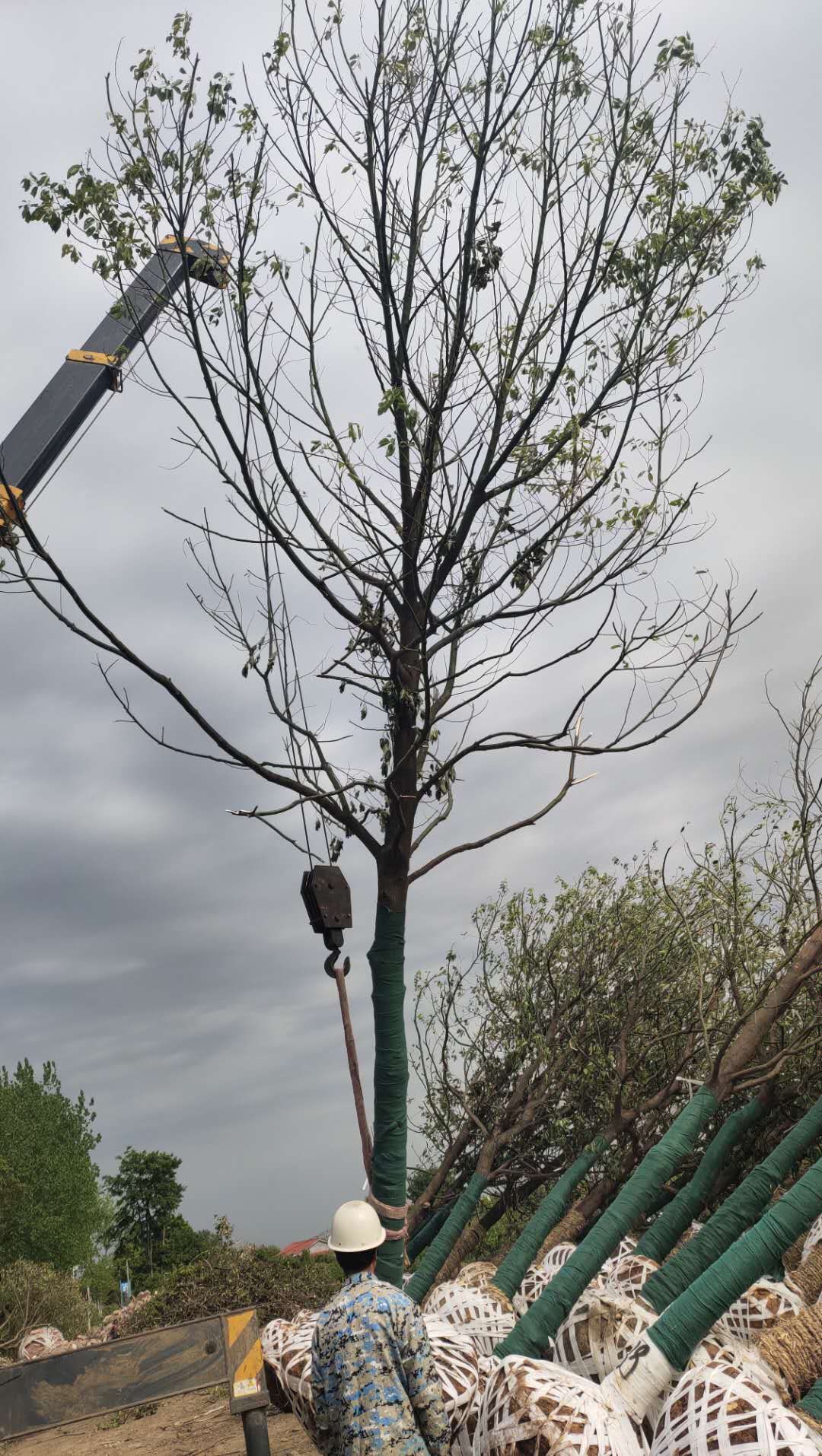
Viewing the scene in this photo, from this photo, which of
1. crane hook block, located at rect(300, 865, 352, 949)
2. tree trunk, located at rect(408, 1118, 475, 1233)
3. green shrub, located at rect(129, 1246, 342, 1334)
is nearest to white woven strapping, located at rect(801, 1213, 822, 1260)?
crane hook block, located at rect(300, 865, 352, 949)

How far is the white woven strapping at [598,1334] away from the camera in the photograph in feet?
28.8

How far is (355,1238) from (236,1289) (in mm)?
12441

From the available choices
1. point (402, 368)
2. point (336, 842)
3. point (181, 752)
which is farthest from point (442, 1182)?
point (402, 368)

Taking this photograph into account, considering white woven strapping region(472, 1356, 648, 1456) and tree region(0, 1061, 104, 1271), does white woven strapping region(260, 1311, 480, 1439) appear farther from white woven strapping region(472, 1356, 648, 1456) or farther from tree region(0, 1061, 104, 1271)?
tree region(0, 1061, 104, 1271)

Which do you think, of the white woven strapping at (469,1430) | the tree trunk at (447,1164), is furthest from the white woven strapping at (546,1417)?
the tree trunk at (447,1164)

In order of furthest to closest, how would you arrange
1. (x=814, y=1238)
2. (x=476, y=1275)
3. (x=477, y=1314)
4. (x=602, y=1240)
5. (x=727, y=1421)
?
1. (x=476, y=1275)
2. (x=814, y=1238)
3. (x=477, y=1314)
4. (x=602, y=1240)
5. (x=727, y=1421)

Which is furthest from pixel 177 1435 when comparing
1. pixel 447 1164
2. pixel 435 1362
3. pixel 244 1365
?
pixel 447 1164

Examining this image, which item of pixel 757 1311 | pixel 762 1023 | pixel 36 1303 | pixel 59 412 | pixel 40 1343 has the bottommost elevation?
pixel 40 1343

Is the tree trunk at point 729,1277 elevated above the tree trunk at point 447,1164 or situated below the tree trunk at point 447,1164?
below

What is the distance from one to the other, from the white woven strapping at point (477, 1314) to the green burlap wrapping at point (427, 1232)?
751 centimetres

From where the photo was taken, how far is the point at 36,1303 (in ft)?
92.4

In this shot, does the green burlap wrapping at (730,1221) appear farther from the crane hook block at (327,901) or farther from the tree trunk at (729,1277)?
the crane hook block at (327,901)

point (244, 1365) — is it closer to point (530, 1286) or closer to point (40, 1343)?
point (530, 1286)

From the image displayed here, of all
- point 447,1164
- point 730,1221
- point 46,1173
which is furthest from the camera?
point 46,1173
